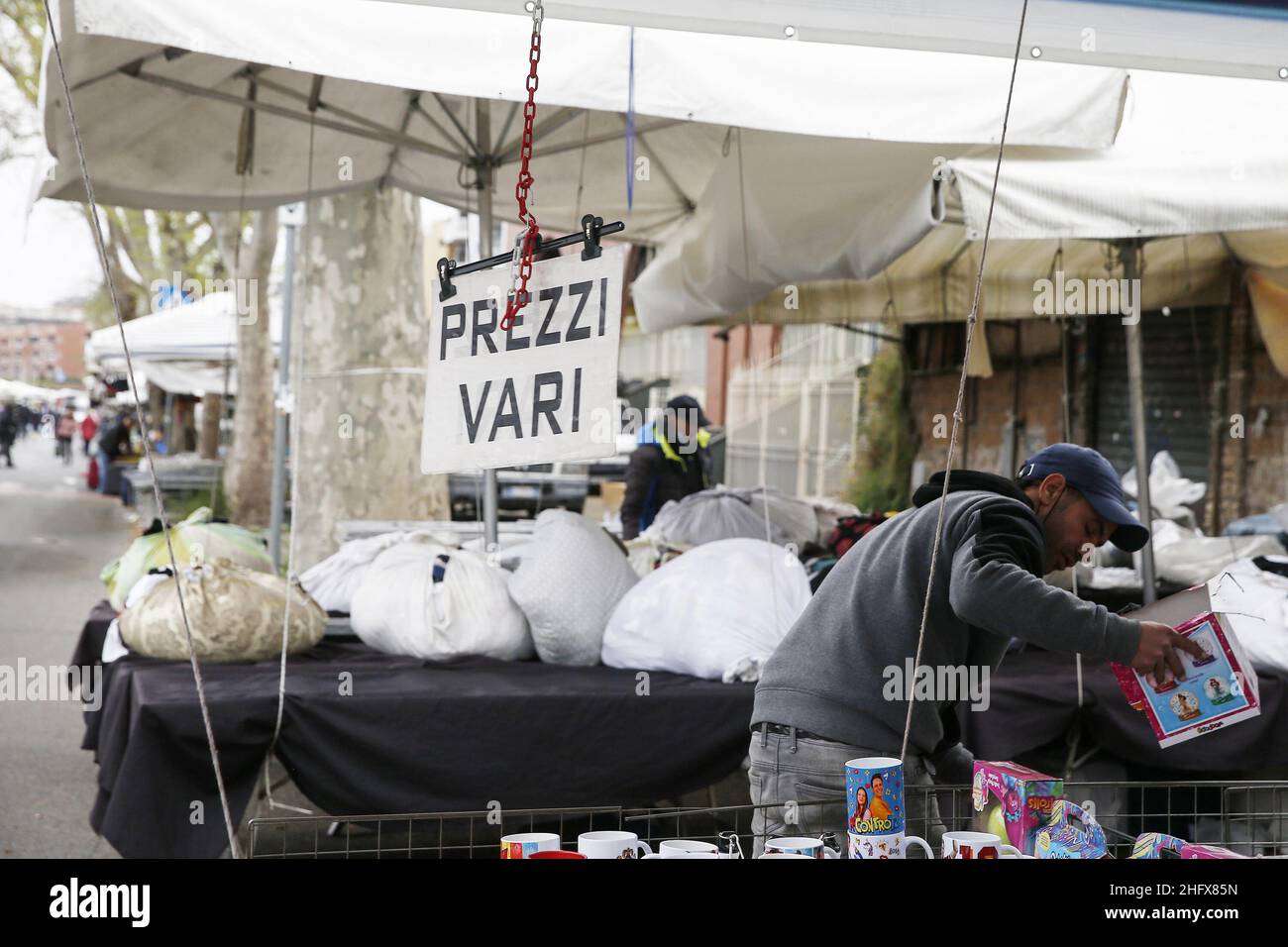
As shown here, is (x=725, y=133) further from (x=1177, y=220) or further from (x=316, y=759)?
(x=316, y=759)

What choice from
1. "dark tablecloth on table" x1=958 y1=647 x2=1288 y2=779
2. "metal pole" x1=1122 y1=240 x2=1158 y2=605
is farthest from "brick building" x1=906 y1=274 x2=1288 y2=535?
"dark tablecloth on table" x1=958 y1=647 x2=1288 y2=779

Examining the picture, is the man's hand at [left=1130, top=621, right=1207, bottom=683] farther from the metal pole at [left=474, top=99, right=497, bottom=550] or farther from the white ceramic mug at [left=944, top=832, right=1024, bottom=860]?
the metal pole at [left=474, top=99, right=497, bottom=550]

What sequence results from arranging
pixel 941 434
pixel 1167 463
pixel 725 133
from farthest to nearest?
pixel 941 434 → pixel 1167 463 → pixel 725 133

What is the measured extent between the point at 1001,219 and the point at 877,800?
10.2 feet

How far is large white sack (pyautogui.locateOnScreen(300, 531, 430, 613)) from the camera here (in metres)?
6.10

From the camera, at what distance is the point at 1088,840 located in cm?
233

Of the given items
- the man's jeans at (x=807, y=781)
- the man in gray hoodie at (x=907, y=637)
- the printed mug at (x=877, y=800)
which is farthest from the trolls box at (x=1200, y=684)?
the printed mug at (x=877, y=800)

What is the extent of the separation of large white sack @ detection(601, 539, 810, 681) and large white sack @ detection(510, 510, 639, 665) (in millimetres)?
82

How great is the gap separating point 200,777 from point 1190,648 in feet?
10.7

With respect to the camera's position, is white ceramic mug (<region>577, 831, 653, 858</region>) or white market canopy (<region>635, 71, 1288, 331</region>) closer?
white ceramic mug (<region>577, 831, 653, 858</region>)

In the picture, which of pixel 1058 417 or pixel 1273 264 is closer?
pixel 1273 264

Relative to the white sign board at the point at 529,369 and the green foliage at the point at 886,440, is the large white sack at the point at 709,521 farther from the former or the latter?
the green foliage at the point at 886,440
